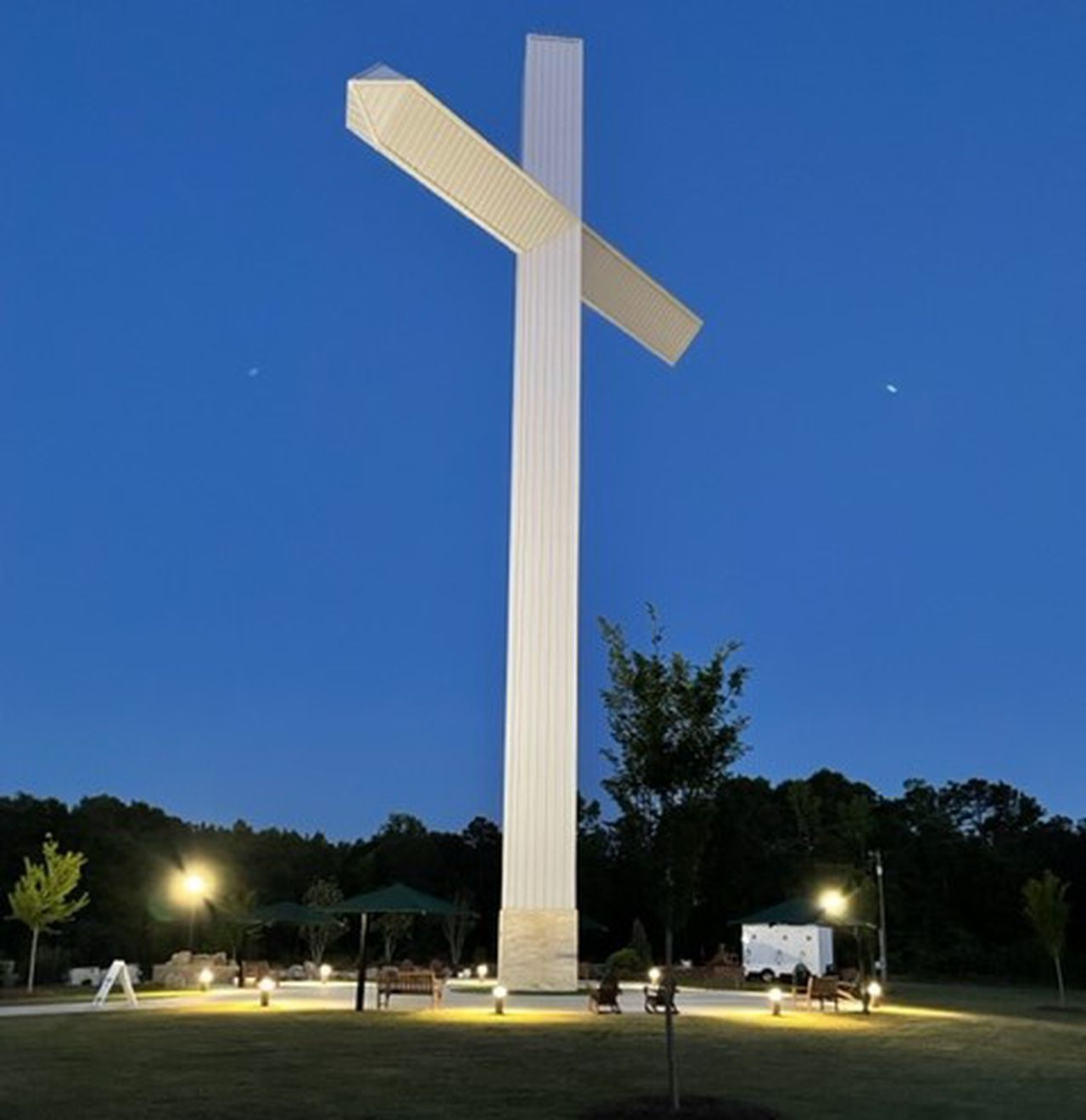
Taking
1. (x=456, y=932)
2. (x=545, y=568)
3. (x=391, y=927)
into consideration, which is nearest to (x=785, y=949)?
(x=456, y=932)

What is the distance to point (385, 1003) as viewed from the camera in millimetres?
25266

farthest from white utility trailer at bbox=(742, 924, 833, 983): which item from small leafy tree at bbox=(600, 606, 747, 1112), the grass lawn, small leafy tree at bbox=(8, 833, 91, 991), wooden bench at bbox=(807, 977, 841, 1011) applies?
small leafy tree at bbox=(600, 606, 747, 1112)

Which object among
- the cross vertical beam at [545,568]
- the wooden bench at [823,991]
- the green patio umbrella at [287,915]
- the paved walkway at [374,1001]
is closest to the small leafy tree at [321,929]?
the green patio umbrella at [287,915]

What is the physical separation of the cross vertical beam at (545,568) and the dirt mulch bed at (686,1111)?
19161mm

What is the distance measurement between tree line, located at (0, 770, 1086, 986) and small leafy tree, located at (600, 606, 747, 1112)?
109 ft

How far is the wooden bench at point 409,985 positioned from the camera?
2569 centimetres

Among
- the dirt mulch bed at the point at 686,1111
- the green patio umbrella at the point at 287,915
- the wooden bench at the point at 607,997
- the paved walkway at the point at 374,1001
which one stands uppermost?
the green patio umbrella at the point at 287,915

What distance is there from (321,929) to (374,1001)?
19982 millimetres

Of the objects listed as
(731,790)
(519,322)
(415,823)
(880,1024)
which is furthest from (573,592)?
(415,823)

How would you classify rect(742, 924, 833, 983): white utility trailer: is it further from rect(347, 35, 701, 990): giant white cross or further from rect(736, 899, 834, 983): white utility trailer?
rect(347, 35, 701, 990): giant white cross

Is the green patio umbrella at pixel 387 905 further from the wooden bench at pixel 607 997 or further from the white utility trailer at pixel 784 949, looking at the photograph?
the white utility trailer at pixel 784 949

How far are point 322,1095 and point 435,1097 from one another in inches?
41.7

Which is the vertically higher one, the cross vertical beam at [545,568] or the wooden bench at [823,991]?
the cross vertical beam at [545,568]

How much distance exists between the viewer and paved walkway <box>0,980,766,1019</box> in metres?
23.9
